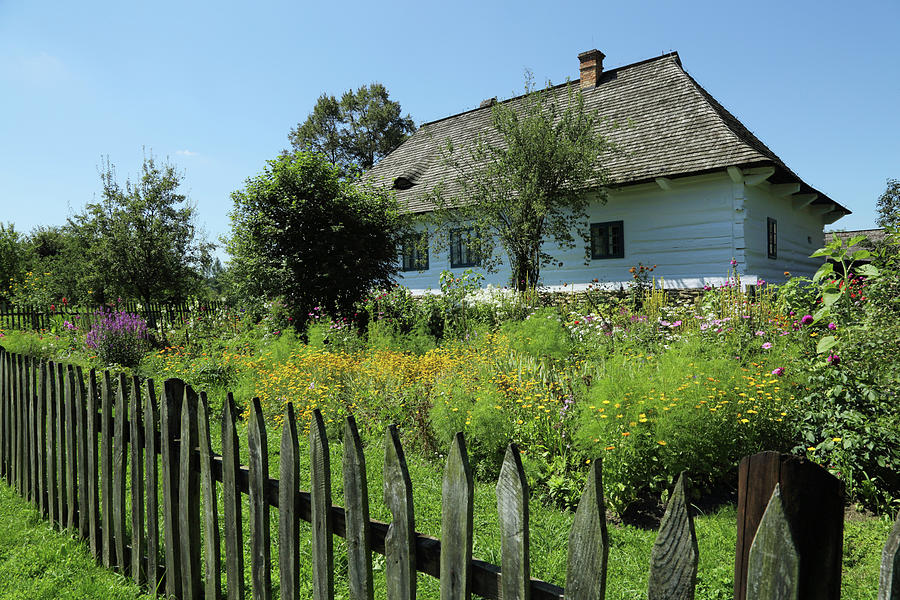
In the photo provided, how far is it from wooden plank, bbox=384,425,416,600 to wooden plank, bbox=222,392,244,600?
2.64 feet

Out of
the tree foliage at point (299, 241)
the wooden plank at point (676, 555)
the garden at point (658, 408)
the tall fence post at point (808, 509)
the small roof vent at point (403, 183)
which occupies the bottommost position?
the garden at point (658, 408)

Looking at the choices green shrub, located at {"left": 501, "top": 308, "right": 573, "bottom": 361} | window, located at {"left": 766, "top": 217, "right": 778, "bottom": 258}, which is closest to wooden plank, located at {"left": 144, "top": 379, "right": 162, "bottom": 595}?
green shrub, located at {"left": 501, "top": 308, "right": 573, "bottom": 361}

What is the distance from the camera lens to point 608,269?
44.5 ft

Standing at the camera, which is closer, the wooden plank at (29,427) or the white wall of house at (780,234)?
the wooden plank at (29,427)

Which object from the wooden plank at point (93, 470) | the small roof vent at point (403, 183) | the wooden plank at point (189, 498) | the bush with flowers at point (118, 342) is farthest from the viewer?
the small roof vent at point (403, 183)

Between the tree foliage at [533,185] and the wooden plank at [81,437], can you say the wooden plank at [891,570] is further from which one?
the tree foliage at [533,185]

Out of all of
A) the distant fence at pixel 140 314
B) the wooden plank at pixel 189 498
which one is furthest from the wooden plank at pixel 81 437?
the distant fence at pixel 140 314

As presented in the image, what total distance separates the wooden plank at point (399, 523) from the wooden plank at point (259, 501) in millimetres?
637

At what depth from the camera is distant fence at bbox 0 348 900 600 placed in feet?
2.90

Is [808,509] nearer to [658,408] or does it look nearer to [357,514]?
[357,514]

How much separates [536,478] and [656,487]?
82 centimetres

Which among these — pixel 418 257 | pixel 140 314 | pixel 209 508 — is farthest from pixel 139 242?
pixel 209 508

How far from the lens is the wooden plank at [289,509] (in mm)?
1773

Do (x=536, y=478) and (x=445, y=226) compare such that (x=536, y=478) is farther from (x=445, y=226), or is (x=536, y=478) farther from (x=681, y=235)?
(x=445, y=226)
